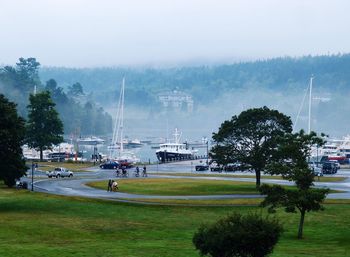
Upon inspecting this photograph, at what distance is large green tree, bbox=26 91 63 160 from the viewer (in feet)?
429

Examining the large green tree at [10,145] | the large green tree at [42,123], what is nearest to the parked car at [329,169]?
the large green tree at [42,123]

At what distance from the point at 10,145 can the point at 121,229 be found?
16080mm

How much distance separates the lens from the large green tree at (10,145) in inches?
2314

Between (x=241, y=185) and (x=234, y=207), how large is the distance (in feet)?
75.5

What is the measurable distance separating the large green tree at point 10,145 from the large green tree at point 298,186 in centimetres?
2155

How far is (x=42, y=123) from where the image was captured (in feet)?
436

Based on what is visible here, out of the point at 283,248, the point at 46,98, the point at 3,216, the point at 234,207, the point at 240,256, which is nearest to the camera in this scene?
the point at 240,256

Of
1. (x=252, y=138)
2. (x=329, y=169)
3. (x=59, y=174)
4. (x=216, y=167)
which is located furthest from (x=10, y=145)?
(x=329, y=169)

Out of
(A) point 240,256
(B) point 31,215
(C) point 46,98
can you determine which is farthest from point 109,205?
(C) point 46,98

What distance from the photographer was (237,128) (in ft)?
268

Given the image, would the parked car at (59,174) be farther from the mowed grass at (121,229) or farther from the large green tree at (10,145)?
the large green tree at (10,145)

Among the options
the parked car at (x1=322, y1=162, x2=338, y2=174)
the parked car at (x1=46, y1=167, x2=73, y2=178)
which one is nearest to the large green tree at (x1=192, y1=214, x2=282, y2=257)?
the parked car at (x1=46, y1=167, x2=73, y2=178)

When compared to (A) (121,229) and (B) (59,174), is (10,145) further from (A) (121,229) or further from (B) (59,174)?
(B) (59,174)

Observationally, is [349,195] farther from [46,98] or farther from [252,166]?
[46,98]
